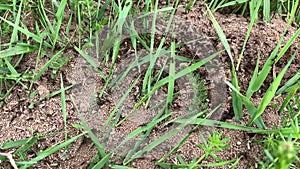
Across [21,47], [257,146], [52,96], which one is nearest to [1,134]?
[52,96]

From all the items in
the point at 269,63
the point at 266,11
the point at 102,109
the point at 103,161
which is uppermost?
the point at 266,11

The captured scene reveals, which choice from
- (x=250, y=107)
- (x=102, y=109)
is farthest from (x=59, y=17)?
(x=250, y=107)

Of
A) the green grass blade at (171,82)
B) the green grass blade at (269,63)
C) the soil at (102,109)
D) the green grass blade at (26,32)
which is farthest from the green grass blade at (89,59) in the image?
the green grass blade at (269,63)

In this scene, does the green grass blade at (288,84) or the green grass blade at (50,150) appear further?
the green grass blade at (288,84)

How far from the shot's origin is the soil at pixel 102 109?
1.51m

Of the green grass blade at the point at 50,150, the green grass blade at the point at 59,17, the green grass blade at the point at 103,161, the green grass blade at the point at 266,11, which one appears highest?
the green grass blade at the point at 59,17

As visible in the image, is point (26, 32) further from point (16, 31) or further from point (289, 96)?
point (289, 96)

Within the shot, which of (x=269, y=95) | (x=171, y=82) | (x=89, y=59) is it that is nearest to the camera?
(x=269, y=95)

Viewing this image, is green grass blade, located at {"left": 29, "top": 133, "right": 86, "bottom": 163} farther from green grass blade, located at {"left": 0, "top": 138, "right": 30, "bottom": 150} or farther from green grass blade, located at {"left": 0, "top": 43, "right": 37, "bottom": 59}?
green grass blade, located at {"left": 0, "top": 43, "right": 37, "bottom": 59}

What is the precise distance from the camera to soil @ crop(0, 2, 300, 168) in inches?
59.3

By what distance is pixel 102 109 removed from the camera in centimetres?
159

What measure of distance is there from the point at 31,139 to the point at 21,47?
0.38 m

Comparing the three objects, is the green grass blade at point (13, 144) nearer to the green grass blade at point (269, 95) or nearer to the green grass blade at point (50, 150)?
the green grass blade at point (50, 150)

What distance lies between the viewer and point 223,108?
1593 mm
